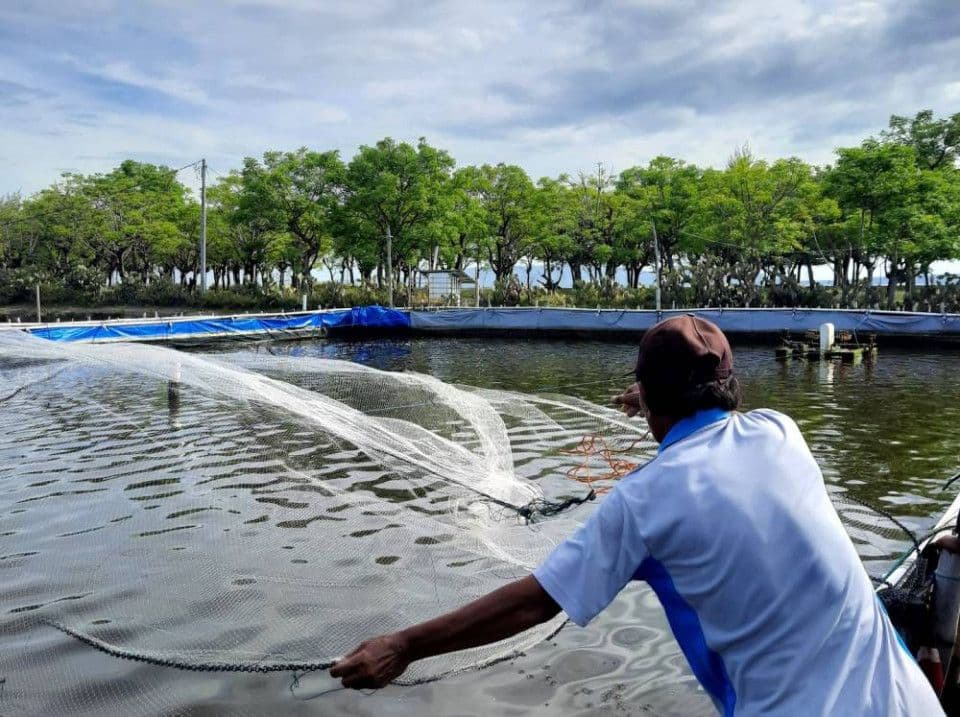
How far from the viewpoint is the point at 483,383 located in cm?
1867

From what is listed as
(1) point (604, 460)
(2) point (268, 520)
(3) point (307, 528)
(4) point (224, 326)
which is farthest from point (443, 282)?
(3) point (307, 528)

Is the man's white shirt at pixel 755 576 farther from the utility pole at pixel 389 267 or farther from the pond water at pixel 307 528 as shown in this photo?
the utility pole at pixel 389 267

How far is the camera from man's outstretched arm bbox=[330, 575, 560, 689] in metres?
1.77

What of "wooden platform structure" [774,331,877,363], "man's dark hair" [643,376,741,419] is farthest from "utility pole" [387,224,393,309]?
"man's dark hair" [643,376,741,419]

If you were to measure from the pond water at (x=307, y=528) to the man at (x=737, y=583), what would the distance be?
2.32 m

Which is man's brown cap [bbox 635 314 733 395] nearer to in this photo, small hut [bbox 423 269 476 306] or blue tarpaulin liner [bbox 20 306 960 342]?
blue tarpaulin liner [bbox 20 306 960 342]

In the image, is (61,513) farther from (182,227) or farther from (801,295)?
(182,227)

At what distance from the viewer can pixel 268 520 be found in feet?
21.7

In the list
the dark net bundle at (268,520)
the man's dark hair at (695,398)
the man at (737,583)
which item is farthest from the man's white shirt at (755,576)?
the dark net bundle at (268,520)

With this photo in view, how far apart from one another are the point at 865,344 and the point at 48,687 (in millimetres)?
25296

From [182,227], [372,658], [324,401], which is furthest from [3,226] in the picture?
[372,658]

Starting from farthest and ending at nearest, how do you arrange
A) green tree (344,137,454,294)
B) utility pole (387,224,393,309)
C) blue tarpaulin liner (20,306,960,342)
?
1. green tree (344,137,454,294)
2. utility pole (387,224,393,309)
3. blue tarpaulin liner (20,306,960,342)

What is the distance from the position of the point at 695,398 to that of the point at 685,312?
28.8 meters

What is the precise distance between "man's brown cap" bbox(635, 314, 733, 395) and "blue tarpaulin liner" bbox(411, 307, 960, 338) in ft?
72.3
